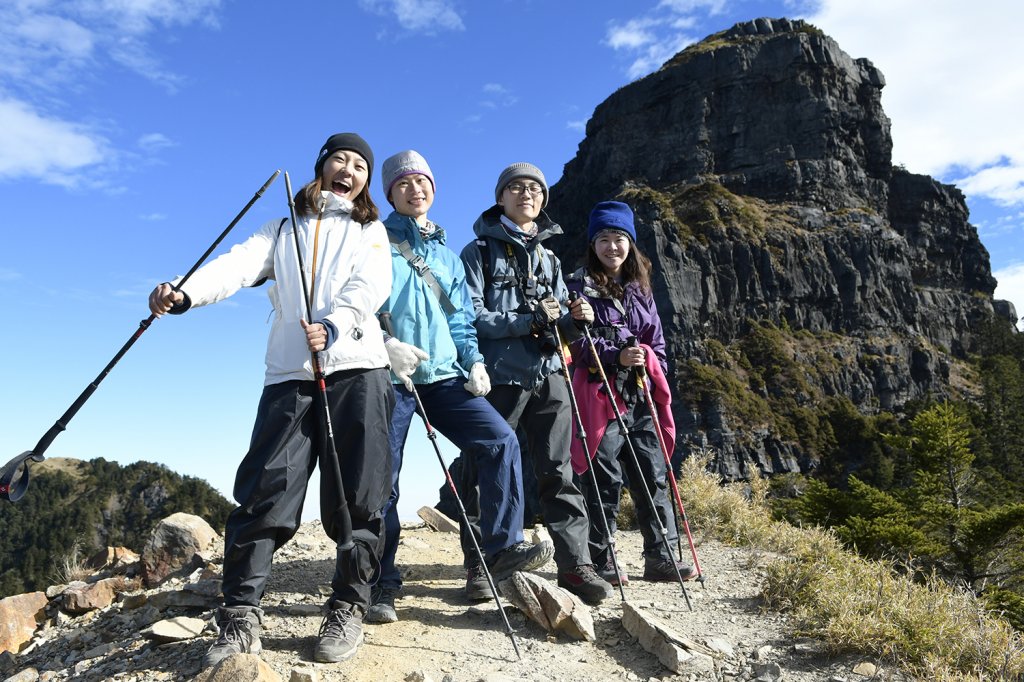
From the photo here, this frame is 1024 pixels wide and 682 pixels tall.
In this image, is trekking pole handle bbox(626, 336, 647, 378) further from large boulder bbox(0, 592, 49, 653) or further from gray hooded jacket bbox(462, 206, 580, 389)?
large boulder bbox(0, 592, 49, 653)

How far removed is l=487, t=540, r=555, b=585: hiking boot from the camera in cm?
383

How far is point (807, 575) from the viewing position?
485 centimetres

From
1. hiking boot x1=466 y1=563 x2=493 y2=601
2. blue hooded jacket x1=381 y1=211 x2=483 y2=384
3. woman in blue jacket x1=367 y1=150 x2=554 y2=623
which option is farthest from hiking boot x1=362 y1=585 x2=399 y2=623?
blue hooded jacket x1=381 y1=211 x2=483 y2=384

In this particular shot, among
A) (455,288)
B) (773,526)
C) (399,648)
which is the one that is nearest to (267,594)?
(399,648)

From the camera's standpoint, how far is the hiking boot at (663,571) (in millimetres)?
5188

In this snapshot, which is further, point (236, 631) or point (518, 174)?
point (518, 174)

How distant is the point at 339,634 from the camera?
3.42 m

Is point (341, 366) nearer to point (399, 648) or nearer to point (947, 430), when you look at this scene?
point (399, 648)

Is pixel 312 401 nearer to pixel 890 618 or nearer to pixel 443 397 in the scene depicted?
pixel 443 397

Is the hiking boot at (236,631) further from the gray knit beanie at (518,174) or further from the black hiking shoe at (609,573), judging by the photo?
the gray knit beanie at (518,174)

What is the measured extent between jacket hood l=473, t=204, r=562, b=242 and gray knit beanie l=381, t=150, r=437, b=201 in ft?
1.45

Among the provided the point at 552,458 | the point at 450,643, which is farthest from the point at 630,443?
the point at 450,643

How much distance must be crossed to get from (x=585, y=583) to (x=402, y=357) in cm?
181

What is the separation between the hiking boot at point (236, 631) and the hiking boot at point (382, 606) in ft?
2.76
